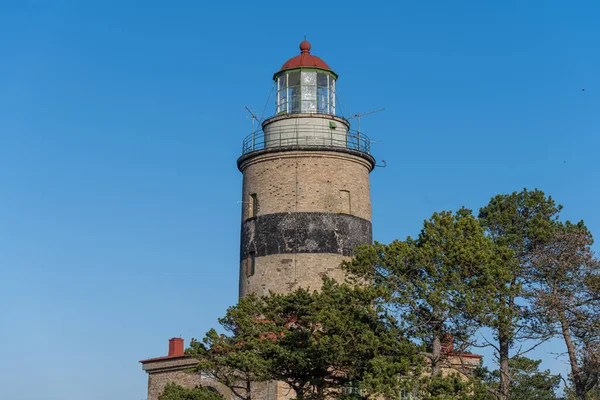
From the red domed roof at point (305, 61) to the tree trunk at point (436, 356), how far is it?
14.2 meters

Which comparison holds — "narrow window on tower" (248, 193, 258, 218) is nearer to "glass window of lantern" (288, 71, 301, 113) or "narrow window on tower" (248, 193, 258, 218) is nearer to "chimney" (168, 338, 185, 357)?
"glass window of lantern" (288, 71, 301, 113)

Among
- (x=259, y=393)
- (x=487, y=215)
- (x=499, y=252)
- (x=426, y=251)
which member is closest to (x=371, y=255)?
(x=426, y=251)

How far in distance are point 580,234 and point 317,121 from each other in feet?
34.1

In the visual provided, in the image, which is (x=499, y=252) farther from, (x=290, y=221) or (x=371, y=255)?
(x=290, y=221)

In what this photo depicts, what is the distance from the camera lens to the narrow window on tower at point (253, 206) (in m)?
32.2

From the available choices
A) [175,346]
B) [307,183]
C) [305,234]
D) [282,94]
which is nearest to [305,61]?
[282,94]

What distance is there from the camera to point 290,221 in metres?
31.2

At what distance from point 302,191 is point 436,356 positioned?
36.3ft

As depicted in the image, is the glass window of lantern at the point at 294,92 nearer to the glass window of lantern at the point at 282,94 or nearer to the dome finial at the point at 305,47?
the glass window of lantern at the point at 282,94

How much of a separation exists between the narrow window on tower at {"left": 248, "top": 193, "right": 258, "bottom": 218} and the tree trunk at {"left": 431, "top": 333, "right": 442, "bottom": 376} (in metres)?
11.5

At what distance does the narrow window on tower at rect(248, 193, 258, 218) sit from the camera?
1268 inches

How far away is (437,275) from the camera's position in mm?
22062

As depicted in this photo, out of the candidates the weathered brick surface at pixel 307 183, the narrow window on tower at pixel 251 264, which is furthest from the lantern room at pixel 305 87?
the narrow window on tower at pixel 251 264

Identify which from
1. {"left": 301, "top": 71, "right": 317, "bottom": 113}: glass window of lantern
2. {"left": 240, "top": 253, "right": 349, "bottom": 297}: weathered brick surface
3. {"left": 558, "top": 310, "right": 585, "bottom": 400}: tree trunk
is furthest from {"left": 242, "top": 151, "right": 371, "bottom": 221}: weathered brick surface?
{"left": 558, "top": 310, "right": 585, "bottom": 400}: tree trunk
